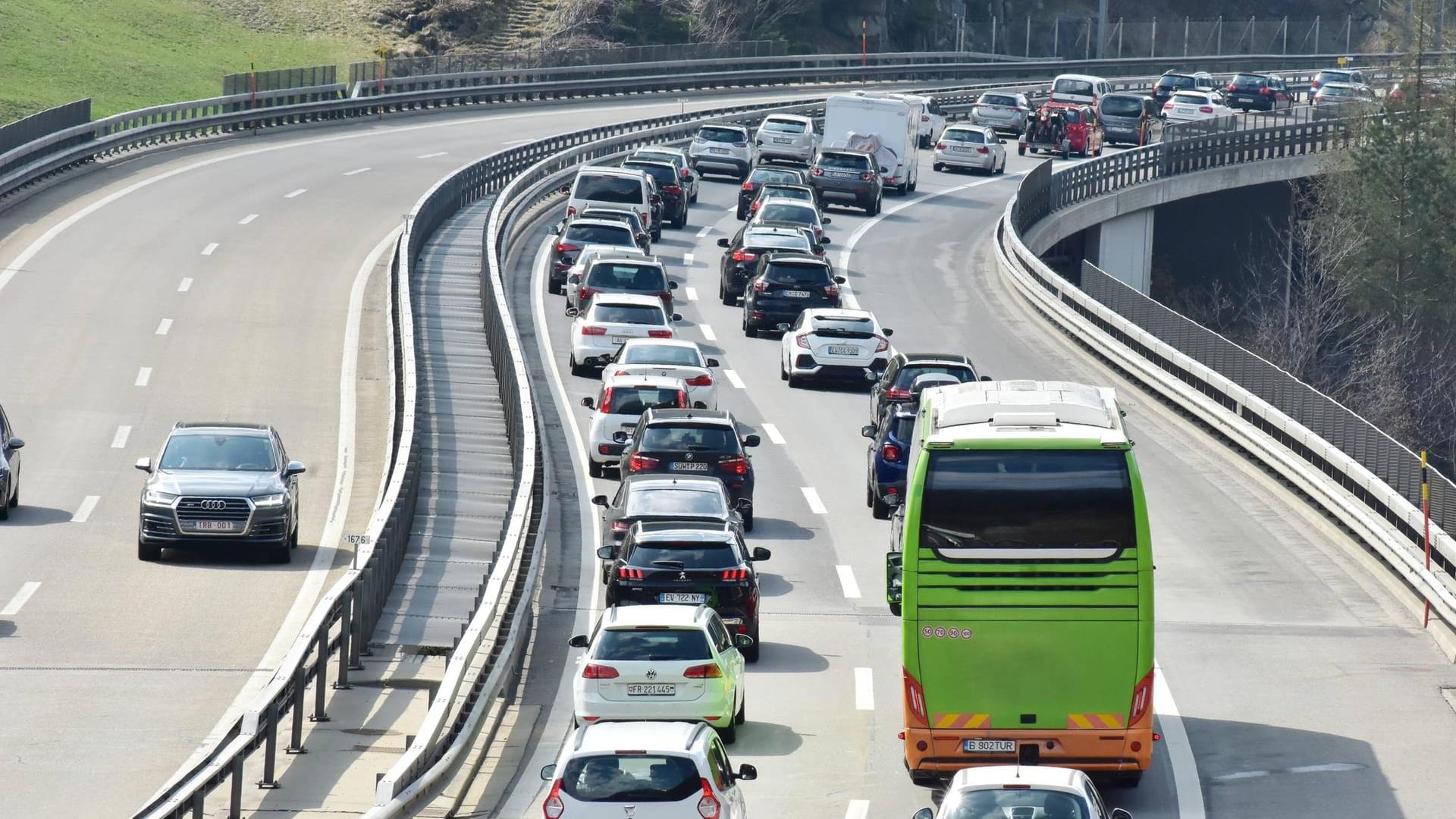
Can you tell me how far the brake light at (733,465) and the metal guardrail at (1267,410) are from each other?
7246 mm

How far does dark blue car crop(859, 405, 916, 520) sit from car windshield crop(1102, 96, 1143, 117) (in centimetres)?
5260

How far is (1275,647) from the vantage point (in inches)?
854

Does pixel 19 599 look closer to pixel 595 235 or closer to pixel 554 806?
pixel 554 806

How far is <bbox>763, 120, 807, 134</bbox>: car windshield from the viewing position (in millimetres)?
65562

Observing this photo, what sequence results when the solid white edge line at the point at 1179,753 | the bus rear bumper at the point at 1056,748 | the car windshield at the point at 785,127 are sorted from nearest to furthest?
the bus rear bumper at the point at 1056,748 → the solid white edge line at the point at 1179,753 → the car windshield at the point at 785,127

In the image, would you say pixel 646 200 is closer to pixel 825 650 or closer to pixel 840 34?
pixel 825 650

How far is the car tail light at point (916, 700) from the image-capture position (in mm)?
15789

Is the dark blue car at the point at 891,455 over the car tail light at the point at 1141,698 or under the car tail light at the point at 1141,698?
under

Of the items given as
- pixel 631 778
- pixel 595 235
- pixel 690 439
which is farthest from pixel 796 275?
pixel 631 778

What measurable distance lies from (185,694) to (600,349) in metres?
18.1

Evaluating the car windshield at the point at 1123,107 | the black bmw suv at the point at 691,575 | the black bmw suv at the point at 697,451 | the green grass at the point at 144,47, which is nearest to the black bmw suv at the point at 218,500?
the black bmw suv at the point at 697,451

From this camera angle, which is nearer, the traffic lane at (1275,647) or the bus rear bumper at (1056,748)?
the bus rear bumper at (1056,748)

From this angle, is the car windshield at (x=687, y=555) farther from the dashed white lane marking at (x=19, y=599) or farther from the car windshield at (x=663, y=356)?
the car windshield at (x=663, y=356)

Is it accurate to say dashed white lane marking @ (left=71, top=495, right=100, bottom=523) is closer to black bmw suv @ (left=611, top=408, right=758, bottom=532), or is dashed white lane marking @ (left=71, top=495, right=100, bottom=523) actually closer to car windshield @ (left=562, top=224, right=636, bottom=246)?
black bmw suv @ (left=611, top=408, right=758, bottom=532)
